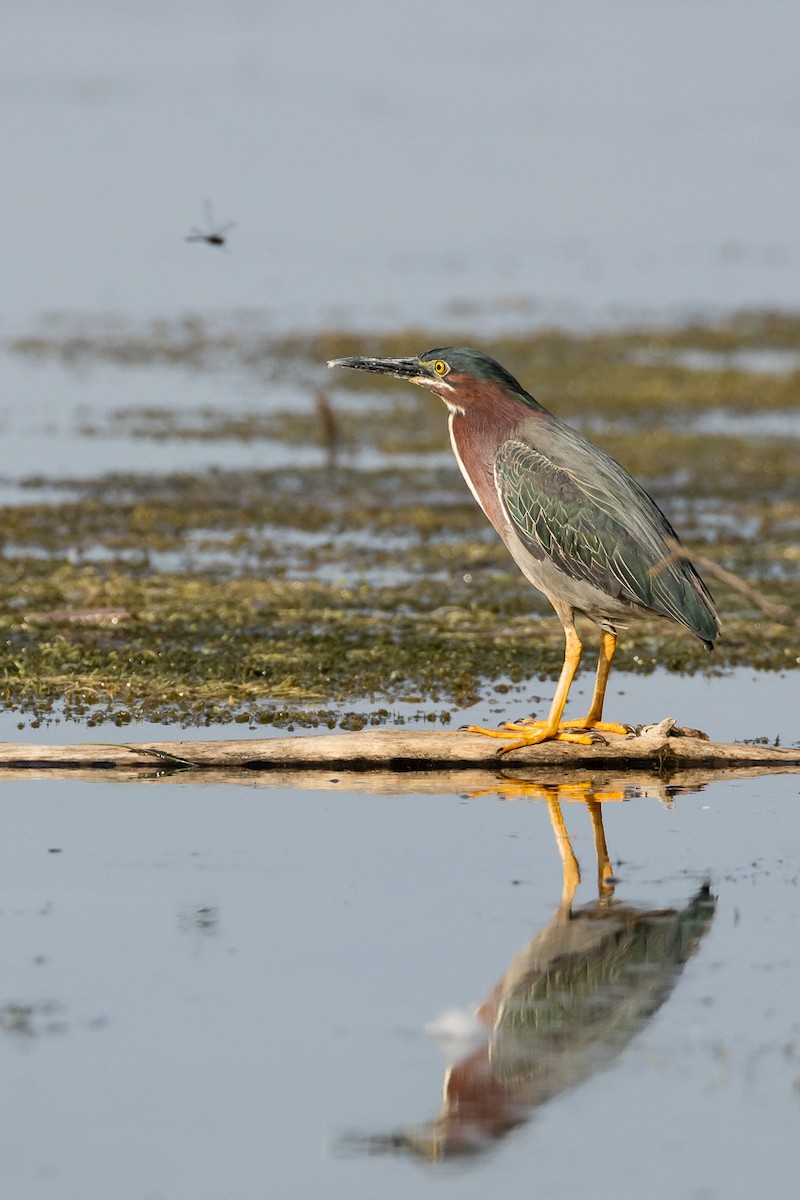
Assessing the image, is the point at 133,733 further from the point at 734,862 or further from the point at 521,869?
the point at 734,862

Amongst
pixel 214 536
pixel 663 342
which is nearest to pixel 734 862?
pixel 214 536

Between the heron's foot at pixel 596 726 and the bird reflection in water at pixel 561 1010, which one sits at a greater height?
the heron's foot at pixel 596 726

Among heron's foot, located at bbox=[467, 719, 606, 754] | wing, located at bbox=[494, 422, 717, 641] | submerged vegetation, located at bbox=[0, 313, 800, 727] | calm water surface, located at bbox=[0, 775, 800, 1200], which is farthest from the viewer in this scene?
submerged vegetation, located at bbox=[0, 313, 800, 727]

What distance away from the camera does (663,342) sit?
94.1ft

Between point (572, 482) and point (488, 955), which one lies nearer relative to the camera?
point (488, 955)

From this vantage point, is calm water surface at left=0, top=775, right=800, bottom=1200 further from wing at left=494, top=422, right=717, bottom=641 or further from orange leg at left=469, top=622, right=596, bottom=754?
wing at left=494, top=422, right=717, bottom=641

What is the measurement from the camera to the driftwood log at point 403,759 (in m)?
8.51

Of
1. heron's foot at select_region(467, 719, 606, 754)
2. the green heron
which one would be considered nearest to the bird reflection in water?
heron's foot at select_region(467, 719, 606, 754)

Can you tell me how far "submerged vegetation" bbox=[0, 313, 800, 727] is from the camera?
1085 cm

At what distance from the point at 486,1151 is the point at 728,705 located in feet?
17.8

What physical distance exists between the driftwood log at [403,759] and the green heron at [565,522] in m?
0.15

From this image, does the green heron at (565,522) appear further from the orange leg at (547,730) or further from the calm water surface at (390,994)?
the calm water surface at (390,994)

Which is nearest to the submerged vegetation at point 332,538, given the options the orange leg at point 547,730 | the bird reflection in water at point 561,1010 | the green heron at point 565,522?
the orange leg at point 547,730

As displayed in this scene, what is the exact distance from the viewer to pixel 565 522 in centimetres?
907
